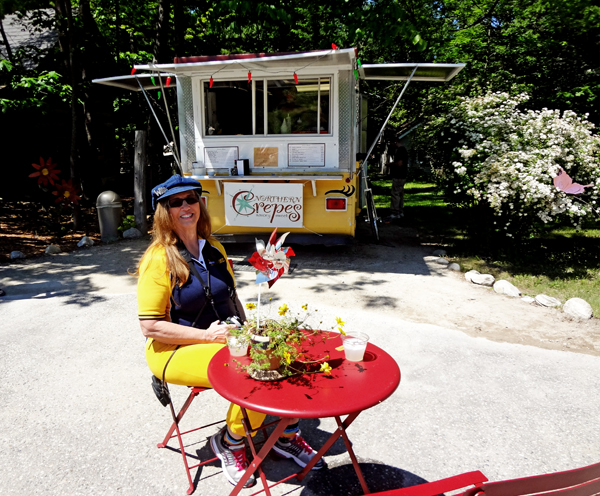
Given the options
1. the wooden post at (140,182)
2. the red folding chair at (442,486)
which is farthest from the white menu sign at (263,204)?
the red folding chair at (442,486)

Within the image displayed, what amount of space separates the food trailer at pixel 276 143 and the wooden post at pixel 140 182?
6.91 ft

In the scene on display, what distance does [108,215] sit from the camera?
29.2ft

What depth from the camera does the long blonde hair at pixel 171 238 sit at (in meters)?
2.54

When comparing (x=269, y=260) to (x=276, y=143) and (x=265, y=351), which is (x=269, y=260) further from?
(x=276, y=143)

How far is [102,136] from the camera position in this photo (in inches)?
664

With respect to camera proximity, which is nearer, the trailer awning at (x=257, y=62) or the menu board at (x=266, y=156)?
the trailer awning at (x=257, y=62)

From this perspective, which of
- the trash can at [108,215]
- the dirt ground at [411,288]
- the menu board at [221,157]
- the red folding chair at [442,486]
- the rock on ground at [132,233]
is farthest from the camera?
the rock on ground at [132,233]

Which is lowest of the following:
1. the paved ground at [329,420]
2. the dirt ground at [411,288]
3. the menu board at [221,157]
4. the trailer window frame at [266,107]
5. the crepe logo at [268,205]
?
the paved ground at [329,420]

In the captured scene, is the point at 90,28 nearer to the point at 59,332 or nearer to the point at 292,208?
the point at 292,208

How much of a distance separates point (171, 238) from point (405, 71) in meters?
6.18

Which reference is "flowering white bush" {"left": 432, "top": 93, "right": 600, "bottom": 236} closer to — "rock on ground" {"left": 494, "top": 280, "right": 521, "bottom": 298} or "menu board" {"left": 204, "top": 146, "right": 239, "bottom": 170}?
"rock on ground" {"left": 494, "top": 280, "right": 521, "bottom": 298}

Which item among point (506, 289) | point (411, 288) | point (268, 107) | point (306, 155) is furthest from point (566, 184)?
point (268, 107)

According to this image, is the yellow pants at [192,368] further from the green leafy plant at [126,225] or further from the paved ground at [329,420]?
the green leafy plant at [126,225]

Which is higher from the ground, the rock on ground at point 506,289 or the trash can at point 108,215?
the trash can at point 108,215
